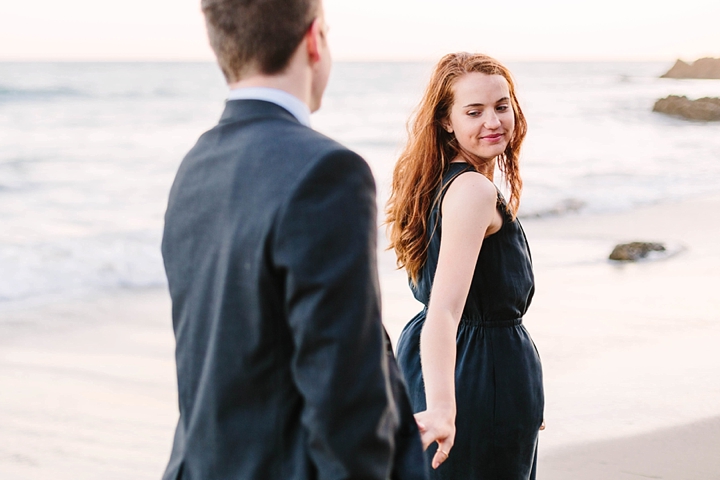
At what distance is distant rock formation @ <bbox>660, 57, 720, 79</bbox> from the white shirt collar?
7509cm

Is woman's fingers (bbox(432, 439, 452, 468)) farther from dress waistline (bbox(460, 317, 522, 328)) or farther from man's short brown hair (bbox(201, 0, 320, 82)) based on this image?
man's short brown hair (bbox(201, 0, 320, 82))

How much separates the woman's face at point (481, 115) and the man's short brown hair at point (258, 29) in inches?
46.6

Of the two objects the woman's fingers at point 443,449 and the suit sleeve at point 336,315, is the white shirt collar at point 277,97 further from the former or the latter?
the woman's fingers at point 443,449

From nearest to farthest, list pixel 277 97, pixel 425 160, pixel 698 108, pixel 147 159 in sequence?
pixel 277 97 → pixel 425 160 → pixel 147 159 → pixel 698 108

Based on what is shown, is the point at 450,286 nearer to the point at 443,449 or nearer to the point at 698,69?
the point at 443,449

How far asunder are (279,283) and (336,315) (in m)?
0.12

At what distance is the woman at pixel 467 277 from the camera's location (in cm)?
219

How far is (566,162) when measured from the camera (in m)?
19.4

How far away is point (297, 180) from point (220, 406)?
430mm

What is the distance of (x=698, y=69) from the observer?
74.8 meters

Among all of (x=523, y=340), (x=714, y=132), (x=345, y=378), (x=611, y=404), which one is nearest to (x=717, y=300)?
(x=611, y=404)

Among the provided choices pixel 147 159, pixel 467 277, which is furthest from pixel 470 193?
pixel 147 159

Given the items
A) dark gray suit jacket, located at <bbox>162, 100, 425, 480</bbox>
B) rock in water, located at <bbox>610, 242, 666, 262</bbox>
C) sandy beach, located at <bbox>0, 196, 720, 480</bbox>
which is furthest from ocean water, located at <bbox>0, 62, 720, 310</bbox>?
rock in water, located at <bbox>610, 242, 666, 262</bbox>

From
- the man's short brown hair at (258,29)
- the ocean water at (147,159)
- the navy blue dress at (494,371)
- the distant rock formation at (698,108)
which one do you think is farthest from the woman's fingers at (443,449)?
the distant rock formation at (698,108)
